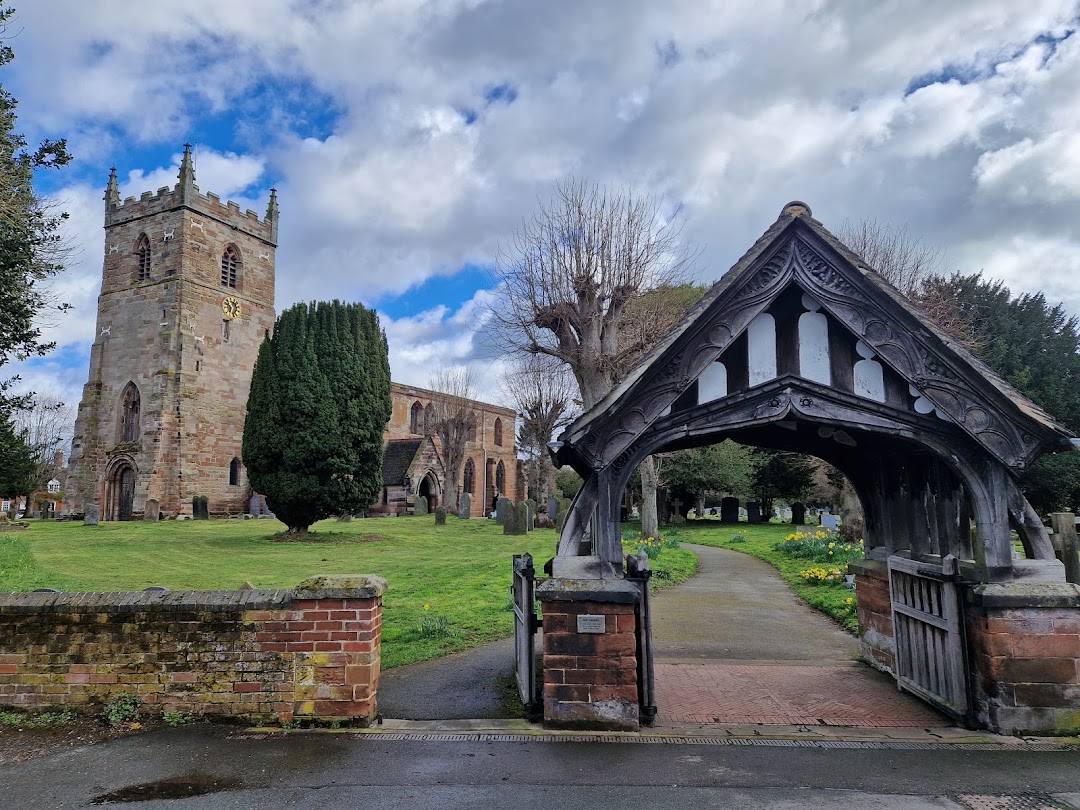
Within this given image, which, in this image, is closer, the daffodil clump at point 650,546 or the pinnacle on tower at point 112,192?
the daffodil clump at point 650,546

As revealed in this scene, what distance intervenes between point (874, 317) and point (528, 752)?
4506 millimetres

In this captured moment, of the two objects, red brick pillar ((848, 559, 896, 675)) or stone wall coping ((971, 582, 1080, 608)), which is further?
red brick pillar ((848, 559, 896, 675))

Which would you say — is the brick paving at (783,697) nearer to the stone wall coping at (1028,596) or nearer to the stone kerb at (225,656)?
the stone wall coping at (1028,596)

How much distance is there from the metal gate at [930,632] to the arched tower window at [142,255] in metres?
43.1

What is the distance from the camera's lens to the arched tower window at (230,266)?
1599 inches

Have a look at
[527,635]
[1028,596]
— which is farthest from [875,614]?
[527,635]

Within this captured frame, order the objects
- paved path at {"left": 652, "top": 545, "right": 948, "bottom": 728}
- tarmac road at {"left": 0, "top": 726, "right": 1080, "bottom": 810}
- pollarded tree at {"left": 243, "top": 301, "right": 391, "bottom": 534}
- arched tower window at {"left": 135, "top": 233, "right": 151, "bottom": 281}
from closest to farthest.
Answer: tarmac road at {"left": 0, "top": 726, "right": 1080, "bottom": 810}
paved path at {"left": 652, "top": 545, "right": 948, "bottom": 728}
pollarded tree at {"left": 243, "top": 301, "right": 391, "bottom": 534}
arched tower window at {"left": 135, "top": 233, "right": 151, "bottom": 281}

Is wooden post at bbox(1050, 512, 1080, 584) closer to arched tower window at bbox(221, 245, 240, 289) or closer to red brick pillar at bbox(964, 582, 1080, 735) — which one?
red brick pillar at bbox(964, 582, 1080, 735)

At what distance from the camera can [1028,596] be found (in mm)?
5562

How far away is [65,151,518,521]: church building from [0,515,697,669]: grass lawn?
22.9 feet

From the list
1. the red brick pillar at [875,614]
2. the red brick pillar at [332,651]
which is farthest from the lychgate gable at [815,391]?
the red brick pillar at [332,651]

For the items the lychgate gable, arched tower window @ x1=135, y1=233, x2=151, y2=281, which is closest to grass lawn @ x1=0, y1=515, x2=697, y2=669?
the lychgate gable

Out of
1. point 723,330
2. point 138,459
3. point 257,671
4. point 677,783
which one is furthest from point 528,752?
point 138,459

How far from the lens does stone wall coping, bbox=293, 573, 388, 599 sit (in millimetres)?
5688
